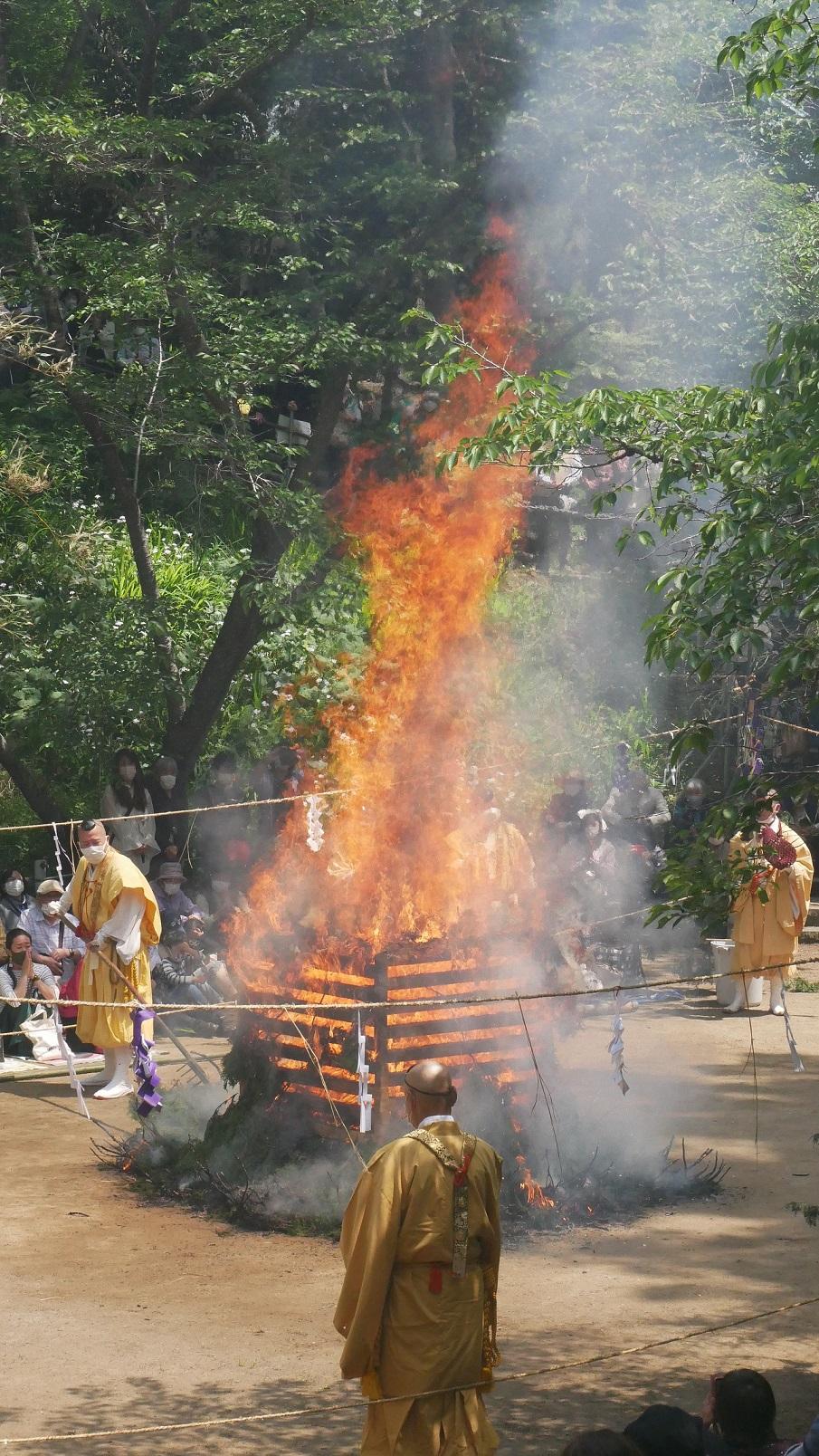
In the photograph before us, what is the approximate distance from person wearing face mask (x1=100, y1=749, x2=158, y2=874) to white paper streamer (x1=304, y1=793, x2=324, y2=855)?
2.14 m

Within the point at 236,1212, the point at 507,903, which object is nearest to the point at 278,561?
the point at 507,903

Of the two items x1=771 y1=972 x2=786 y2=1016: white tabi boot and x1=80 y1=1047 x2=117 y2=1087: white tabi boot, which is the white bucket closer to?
x1=771 y1=972 x2=786 y2=1016: white tabi boot

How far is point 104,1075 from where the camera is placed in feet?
37.3

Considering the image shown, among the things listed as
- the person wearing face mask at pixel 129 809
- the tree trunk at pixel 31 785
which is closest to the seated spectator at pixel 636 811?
the person wearing face mask at pixel 129 809

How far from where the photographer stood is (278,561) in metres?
14.1

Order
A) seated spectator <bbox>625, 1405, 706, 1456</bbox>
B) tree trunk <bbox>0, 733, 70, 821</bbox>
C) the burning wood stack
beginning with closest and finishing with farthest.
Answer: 1. seated spectator <bbox>625, 1405, 706, 1456</bbox>
2. the burning wood stack
3. tree trunk <bbox>0, 733, 70, 821</bbox>

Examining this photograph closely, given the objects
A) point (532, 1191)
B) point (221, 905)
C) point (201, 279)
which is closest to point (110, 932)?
point (532, 1191)

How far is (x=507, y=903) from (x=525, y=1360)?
141 inches

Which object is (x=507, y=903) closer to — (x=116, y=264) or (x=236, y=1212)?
(x=236, y=1212)

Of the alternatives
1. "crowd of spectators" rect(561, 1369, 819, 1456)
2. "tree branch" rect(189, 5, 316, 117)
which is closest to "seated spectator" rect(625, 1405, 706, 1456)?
"crowd of spectators" rect(561, 1369, 819, 1456)

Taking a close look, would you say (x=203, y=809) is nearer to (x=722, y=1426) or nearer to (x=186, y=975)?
(x=186, y=975)

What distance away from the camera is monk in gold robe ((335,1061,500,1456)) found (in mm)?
4410

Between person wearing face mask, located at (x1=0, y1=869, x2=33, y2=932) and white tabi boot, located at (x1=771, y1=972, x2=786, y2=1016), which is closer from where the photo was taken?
person wearing face mask, located at (x1=0, y1=869, x2=33, y2=932)

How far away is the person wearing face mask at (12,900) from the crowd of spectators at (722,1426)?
8.84 metres
